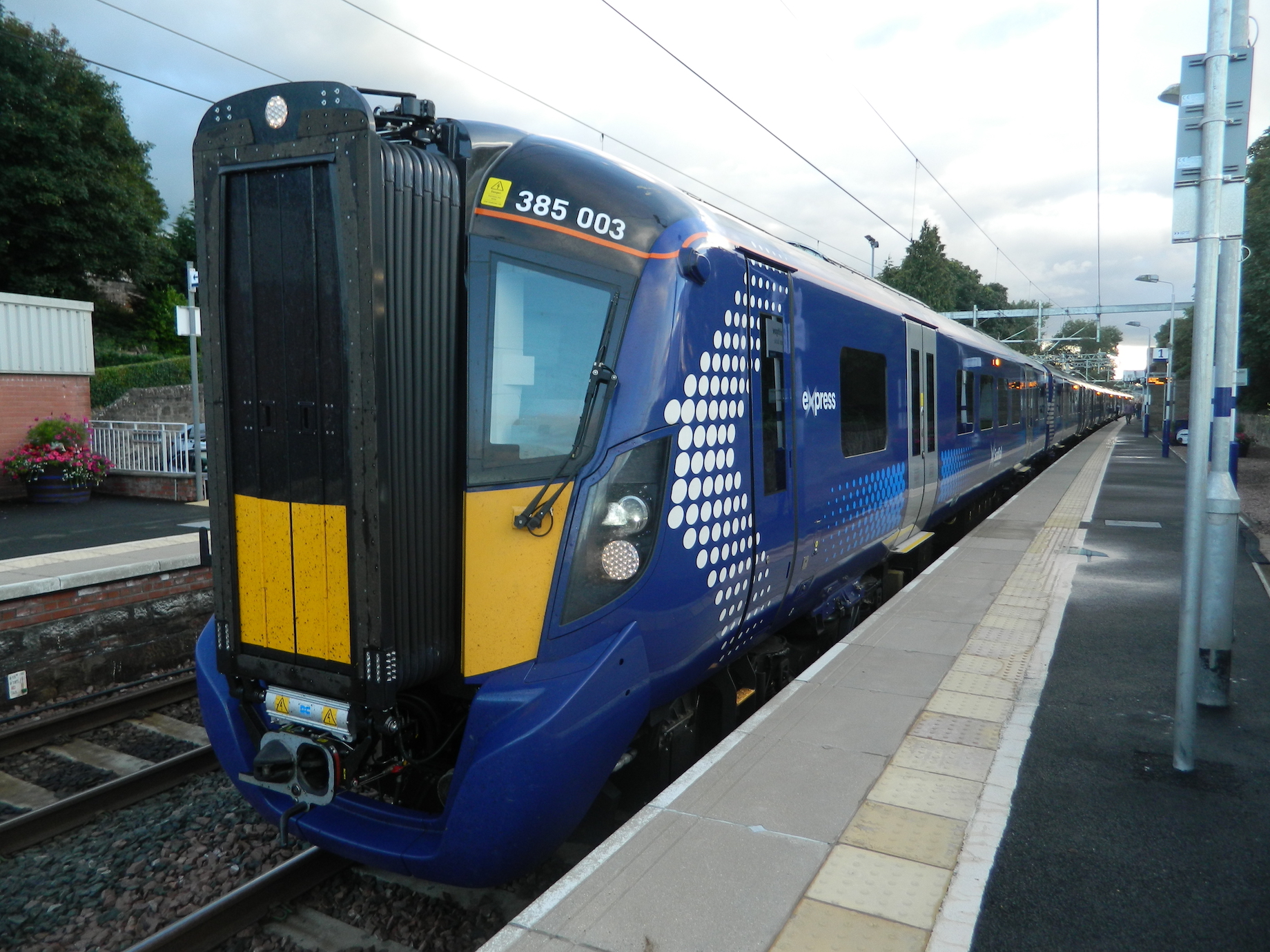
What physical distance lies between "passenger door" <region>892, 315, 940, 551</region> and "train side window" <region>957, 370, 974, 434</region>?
1484 millimetres

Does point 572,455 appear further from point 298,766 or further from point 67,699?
point 67,699

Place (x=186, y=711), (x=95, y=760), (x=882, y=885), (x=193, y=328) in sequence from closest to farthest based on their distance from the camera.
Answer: (x=882, y=885) → (x=95, y=760) → (x=186, y=711) → (x=193, y=328)

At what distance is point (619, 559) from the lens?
134 inches

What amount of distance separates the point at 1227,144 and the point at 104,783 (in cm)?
695

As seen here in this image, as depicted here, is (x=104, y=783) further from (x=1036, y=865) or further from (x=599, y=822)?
(x=1036, y=865)

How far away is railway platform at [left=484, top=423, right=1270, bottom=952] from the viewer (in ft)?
9.52

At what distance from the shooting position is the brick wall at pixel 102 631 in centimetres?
638

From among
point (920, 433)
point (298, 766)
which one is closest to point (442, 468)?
point (298, 766)

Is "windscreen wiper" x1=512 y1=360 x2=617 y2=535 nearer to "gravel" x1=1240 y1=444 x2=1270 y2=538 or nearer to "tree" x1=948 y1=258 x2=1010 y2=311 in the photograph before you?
"gravel" x1=1240 y1=444 x2=1270 y2=538

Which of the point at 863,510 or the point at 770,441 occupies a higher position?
the point at 770,441

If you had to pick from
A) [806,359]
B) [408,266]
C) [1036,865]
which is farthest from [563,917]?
[806,359]

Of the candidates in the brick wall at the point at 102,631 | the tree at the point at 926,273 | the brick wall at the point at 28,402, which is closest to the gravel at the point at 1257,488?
the brick wall at the point at 102,631

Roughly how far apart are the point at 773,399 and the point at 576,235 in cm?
156

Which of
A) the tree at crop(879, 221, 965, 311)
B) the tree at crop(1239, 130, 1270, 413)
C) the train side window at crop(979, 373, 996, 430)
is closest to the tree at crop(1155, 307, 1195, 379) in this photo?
the tree at crop(879, 221, 965, 311)
